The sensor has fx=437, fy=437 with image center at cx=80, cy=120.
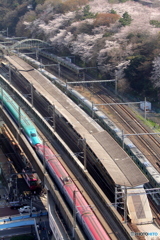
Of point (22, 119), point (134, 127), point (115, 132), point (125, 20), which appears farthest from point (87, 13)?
point (115, 132)

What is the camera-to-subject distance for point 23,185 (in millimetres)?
36812

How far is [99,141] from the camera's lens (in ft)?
121

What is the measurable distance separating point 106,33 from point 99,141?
33.0m

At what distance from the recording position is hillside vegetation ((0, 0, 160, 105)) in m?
54.7

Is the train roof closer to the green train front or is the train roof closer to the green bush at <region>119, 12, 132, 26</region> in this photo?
the green train front

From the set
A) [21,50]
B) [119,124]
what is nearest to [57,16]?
[21,50]

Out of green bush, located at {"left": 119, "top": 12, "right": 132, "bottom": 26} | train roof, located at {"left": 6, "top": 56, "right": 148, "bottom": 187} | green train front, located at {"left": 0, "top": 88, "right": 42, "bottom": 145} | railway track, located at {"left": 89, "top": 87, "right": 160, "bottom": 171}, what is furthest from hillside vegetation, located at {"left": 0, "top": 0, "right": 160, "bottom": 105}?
green train front, located at {"left": 0, "top": 88, "right": 42, "bottom": 145}

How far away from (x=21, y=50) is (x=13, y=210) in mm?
54367

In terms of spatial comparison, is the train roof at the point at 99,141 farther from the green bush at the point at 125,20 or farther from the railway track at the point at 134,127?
the green bush at the point at 125,20

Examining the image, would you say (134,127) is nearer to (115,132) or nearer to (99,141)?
(115,132)

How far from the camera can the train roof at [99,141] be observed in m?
30.4

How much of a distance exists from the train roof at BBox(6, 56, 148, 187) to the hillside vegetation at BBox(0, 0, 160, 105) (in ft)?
31.7

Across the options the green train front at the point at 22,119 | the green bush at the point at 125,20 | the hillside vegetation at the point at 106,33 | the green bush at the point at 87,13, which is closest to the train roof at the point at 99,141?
the green train front at the point at 22,119

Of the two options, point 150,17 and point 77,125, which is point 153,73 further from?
point 150,17
